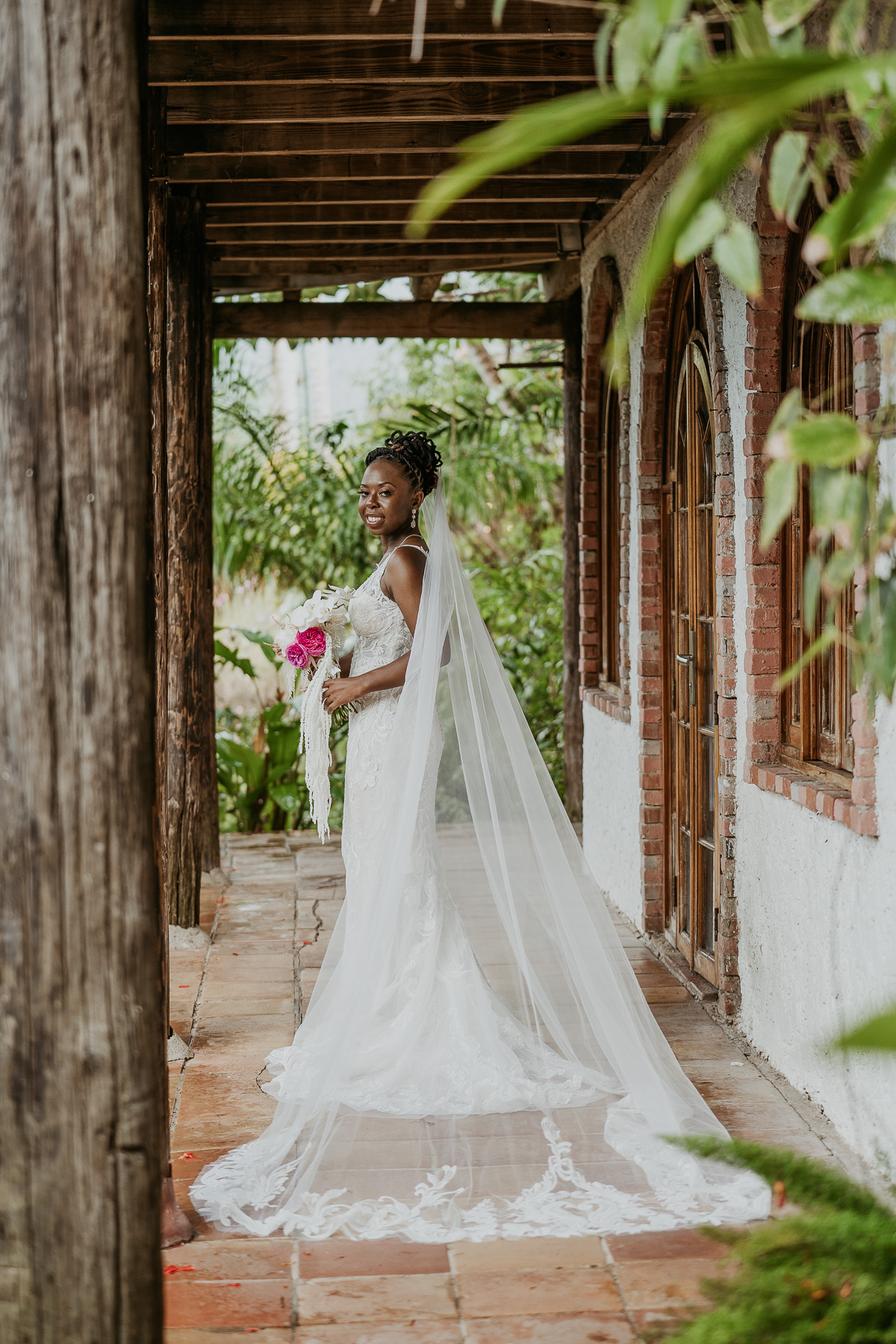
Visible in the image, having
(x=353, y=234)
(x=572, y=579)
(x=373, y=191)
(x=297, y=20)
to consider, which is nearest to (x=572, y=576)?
(x=572, y=579)

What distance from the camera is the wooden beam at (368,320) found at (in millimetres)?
8398

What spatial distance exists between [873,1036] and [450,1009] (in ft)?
11.3

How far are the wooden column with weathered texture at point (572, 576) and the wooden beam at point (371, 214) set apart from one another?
176 centimetres

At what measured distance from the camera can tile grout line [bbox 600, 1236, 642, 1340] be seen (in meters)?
2.80

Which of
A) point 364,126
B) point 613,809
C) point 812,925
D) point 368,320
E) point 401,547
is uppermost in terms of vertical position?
point 364,126

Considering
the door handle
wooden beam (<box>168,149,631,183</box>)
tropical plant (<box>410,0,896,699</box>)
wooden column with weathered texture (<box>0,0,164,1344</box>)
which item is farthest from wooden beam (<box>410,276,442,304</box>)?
tropical plant (<box>410,0,896,699</box>)

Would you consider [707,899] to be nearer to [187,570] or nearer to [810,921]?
[810,921]

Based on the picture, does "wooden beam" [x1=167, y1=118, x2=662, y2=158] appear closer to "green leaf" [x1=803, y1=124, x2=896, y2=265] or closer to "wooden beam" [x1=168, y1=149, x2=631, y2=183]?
"wooden beam" [x1=168, y1=149, x2=631, y2=183]

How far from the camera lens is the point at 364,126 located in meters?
5.63

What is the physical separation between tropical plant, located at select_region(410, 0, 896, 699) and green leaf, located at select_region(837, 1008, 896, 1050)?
0.45 meters

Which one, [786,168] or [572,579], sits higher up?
[786,168]

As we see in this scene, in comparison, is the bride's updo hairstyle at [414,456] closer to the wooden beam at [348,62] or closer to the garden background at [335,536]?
the wooden beam at [348,62]

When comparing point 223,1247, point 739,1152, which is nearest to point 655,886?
point 223,1247

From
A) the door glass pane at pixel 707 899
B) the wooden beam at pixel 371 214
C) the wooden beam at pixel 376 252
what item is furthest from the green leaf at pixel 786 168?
the wooden beam at pixel 376 252
